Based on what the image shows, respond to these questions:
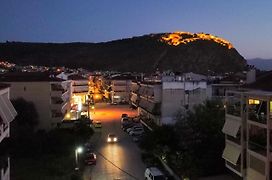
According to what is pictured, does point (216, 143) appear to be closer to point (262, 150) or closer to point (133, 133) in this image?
point (262, 150)

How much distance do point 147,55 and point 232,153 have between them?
506ft

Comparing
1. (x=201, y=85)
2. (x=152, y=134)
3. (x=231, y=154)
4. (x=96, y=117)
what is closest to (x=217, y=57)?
(x=96, y=117)

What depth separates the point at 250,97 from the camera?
23.2m

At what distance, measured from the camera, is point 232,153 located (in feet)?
82.9

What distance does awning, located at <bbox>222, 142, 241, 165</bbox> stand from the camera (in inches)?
972

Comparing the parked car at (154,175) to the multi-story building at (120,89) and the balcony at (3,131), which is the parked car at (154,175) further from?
the multi-story building at (120,89)

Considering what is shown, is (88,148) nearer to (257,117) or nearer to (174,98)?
(174,98)

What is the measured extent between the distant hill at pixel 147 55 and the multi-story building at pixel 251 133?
13873 cm

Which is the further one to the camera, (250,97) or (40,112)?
(40,112)

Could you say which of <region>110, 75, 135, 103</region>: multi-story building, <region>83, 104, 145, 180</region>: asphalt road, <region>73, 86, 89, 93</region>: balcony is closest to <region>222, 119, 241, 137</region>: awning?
<region>83, 104, 145, 180</region>: asphalt road

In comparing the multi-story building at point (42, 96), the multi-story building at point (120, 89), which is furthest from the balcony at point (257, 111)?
the multi-story building at point (120, 89)

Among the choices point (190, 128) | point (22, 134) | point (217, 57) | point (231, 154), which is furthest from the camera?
point (217, 57)

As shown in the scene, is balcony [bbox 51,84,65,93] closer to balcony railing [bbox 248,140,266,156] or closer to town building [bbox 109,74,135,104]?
balcony railing [bbox 248,140,266,156]

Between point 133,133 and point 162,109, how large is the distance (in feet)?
15.2
